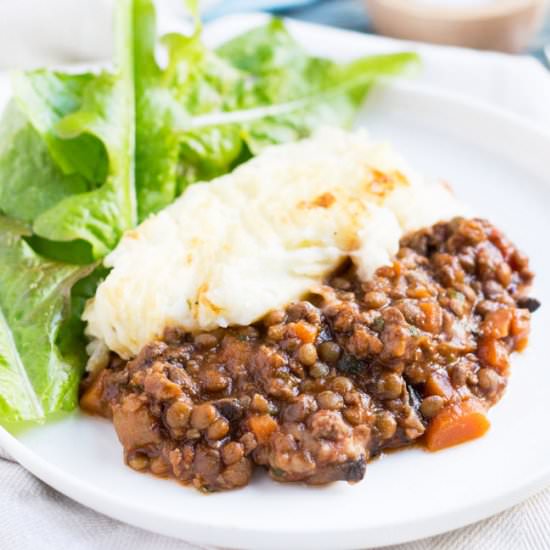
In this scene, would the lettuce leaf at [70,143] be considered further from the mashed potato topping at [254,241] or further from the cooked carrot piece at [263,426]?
the cooked carrot piece at [263,426]

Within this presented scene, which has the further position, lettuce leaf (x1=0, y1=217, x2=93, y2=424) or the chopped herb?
lettuce leaf (x1=0, y1=217, x2=93, y2=424)

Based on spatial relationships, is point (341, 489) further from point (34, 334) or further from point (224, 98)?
point (224, 98)

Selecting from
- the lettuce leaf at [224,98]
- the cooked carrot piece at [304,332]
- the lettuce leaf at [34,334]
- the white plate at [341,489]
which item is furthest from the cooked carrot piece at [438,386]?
the lettuce leaf at [224,98]

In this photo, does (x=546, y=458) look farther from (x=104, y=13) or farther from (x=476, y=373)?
(x=104, y=13)

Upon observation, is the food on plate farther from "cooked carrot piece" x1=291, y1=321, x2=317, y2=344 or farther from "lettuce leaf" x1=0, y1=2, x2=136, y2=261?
"lettuce leaf" x1=0, y1=2, x2=136, y2=261

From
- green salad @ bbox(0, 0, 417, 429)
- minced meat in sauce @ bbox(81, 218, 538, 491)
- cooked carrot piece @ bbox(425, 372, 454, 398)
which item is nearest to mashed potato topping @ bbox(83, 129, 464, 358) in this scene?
minced meat in sauce @ bbox(81, 218, 538, 491)

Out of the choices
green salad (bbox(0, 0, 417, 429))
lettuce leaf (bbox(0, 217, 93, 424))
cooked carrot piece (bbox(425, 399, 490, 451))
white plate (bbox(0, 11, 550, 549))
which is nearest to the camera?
white plate (bbox(0, 11, 550, 549))
